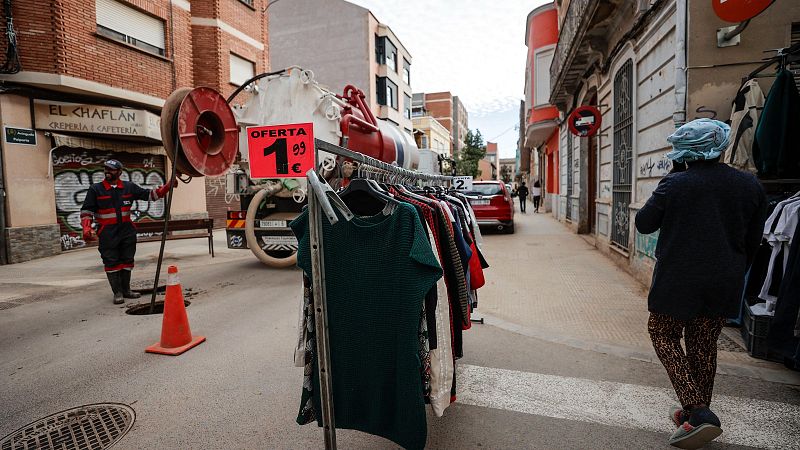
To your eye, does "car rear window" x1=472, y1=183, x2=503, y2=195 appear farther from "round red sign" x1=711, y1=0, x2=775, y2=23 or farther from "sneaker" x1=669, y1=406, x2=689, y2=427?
"sneaker" x1=669, y1=406, x2=689, y2=427

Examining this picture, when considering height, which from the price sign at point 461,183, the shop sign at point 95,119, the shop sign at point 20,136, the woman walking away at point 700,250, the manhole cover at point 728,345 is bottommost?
the manhole cover at point 728,345

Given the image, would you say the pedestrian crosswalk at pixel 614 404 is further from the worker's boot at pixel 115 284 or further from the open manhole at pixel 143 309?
the worker's boot at pixel 115 284

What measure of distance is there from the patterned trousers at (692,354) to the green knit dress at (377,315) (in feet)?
5.61

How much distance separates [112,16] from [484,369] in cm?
1343

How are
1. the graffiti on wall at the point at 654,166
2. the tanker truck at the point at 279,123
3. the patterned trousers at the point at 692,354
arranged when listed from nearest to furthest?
the patterned trousers at the point at 692,354 → the graffiti on wall at the point at 654,166 → the tanker truck at the point at 279,123

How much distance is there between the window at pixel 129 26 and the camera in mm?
11539

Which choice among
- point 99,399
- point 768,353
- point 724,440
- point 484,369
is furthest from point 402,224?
point 768,353

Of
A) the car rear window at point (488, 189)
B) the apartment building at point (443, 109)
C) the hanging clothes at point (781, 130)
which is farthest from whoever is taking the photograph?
the apartment building at point (443, 109)

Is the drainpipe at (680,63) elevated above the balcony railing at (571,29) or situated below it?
below

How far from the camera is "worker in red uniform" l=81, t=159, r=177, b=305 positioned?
20.1 feet

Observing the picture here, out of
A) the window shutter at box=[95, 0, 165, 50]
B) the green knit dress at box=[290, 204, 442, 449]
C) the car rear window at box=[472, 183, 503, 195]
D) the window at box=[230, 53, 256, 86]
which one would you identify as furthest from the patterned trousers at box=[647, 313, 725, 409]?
the window at box=[230, 53, 256, 86]

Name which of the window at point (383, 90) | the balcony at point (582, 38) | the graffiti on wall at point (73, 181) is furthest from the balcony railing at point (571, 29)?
the window at point (383, 90)

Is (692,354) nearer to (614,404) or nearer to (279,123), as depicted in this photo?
(614,404)

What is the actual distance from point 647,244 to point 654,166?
1.16m
